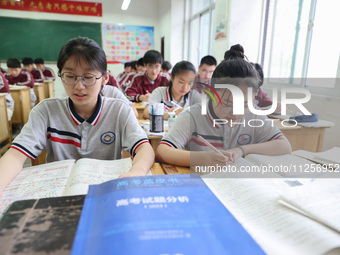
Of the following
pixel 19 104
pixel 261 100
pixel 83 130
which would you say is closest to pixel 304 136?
pixel 261 100

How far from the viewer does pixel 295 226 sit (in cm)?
43

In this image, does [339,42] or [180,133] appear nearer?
[180,133]

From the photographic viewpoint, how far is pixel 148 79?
124 inches

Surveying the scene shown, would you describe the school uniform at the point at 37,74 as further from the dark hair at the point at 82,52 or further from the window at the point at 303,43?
the dark hair at the point at 82,52

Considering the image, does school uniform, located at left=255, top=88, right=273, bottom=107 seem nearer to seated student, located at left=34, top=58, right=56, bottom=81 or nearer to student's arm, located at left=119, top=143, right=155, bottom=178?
student's arm, located at left=119, top=143, right=155, bottom=178

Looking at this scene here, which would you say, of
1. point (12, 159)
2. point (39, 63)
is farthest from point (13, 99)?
point (12, 159)

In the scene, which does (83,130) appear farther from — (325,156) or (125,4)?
(125,4)

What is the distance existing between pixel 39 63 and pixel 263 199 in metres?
6.83

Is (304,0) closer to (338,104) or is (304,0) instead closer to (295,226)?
(338,104)

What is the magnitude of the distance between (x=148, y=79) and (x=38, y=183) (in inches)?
104

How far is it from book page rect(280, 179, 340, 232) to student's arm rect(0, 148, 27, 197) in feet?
2.25

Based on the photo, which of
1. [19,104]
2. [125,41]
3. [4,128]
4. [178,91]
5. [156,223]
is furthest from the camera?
[125,41]

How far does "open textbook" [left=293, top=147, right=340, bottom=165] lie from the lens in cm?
75

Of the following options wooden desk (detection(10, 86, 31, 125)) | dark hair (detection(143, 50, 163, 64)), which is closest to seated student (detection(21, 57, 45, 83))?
wooden desk (detection(10, 86, 31, 125))
